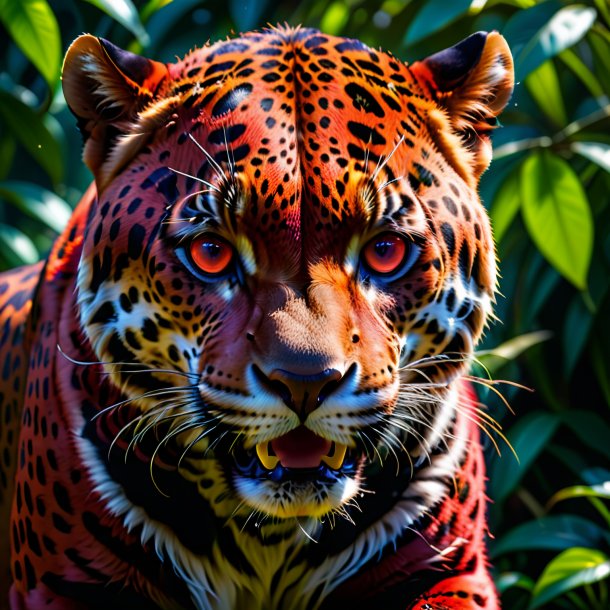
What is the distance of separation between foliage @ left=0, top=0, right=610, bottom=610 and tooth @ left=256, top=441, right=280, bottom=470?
1.54m

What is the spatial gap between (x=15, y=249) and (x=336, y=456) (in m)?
2.50

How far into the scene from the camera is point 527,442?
3.76 metres

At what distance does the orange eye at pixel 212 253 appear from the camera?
206 cm

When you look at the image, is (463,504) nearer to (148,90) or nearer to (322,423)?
(322,423)

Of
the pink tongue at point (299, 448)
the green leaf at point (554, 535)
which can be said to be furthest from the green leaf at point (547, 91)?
the pink tongue at point (299, 448)

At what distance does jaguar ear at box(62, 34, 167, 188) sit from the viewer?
2.18m

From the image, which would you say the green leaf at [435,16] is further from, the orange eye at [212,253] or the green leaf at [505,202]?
the orange eye at [212,253]

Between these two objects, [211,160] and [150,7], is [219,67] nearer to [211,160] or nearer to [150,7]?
[211,160]

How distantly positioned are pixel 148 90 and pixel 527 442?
2.04m

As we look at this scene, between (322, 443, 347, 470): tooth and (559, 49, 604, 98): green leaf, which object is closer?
(322, 443, 347, 470): tooth

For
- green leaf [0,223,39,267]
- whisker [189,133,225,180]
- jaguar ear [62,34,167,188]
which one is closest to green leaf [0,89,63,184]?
green leaf [0,223,39,267]

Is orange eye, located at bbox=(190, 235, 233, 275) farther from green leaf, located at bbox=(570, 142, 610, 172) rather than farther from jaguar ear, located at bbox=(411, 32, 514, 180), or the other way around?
green leaf, located at bbox=(570, 142, 610, 172)

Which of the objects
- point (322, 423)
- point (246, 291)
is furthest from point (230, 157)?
point (322, 423)

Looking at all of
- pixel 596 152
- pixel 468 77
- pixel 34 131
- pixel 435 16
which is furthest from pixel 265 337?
pixel 34 131
